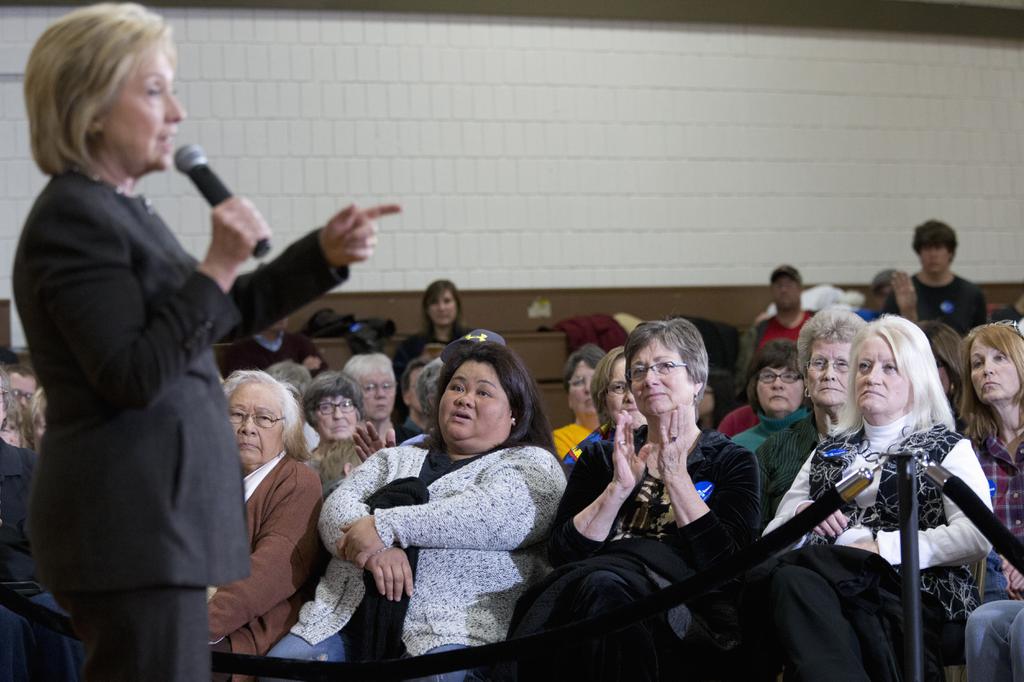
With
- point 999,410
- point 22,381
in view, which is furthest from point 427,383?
point 22,381

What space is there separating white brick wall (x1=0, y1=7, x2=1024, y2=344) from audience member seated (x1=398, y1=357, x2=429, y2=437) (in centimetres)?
246

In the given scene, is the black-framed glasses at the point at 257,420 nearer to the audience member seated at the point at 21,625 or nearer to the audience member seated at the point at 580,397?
the audience member seated at the point at 21,625

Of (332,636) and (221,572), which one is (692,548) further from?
(221,572)

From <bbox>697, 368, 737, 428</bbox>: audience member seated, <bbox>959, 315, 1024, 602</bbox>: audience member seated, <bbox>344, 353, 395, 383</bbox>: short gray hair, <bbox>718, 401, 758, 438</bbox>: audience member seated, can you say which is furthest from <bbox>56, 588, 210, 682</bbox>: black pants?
<bbox>697, 368, 737, 428</bbox>: audience member seated

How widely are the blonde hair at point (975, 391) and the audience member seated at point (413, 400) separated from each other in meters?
2.01

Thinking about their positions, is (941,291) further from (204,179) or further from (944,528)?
(204,179)

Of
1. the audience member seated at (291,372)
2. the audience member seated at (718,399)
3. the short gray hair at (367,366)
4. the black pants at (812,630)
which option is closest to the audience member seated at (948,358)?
the black pants at (812,630)

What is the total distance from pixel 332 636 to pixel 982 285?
728 centimetres

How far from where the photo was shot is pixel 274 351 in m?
6.91

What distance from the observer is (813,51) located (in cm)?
901

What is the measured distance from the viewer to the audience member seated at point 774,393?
438cm

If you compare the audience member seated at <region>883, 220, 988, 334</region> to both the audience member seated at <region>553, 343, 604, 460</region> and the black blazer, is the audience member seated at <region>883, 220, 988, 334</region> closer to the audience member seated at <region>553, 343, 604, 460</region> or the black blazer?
the audience member seated at <region>553, 343, 604, 460</region>

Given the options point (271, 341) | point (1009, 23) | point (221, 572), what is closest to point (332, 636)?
point (221, 572)

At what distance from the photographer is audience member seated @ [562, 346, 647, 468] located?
395 centimetres
